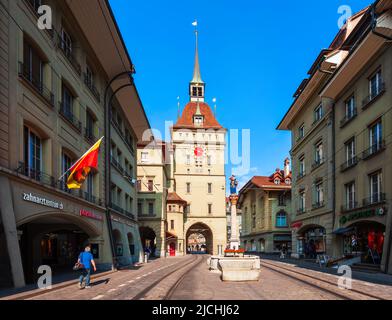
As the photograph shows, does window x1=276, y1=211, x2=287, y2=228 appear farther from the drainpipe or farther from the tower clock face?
the drainpipe

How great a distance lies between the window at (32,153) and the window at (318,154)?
2632cm

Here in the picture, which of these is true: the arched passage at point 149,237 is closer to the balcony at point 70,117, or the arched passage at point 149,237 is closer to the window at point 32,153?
the balcony at point 70,117

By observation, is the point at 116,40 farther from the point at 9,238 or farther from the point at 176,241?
the point at 176,241

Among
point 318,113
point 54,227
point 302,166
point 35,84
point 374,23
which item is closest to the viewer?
point 35,84

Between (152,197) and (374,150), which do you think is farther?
(152,197)

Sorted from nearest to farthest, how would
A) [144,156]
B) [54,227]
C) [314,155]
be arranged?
[54,227], [314,155], [144,156]

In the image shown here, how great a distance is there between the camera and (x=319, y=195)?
123 feet

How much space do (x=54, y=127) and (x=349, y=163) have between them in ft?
69.7

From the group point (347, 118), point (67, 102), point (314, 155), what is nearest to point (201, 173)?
point (314, 155)

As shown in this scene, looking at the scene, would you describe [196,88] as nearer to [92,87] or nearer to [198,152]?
[198,152]

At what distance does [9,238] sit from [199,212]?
63.9 metres

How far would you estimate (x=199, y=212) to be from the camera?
76.3 m

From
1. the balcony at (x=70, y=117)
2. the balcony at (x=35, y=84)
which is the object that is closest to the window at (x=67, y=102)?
the balcony at (x=70, y=117)
